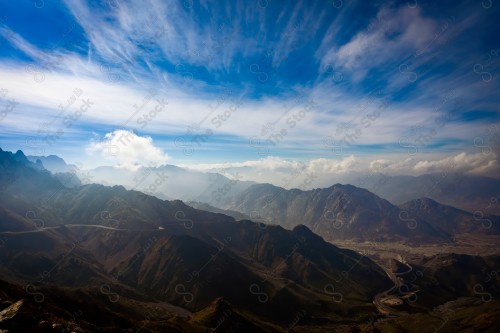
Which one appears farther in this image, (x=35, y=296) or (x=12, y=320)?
(x=35, y=296)

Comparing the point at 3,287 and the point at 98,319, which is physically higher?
the point at 3,287

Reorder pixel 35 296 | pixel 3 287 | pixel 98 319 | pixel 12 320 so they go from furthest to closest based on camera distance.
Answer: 1. pixel 98 319
2. pixel 35 296
3. pixel 3 287
4. pixel 12 320

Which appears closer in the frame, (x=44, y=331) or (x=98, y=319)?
(x=44, y=331)

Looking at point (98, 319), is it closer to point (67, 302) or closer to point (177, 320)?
point (67, 302)

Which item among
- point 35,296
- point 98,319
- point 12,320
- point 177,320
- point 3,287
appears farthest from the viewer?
point 177,320

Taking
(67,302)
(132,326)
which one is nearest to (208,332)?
(132,326)

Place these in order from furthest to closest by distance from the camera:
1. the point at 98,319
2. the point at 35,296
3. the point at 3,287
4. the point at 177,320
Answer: the point at 177,320, the point at 98,319, the point at 35,296, the point at 3,287

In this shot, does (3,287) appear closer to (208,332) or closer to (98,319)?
(98,319)

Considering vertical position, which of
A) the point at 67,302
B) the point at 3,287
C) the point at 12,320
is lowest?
the point at 67,302

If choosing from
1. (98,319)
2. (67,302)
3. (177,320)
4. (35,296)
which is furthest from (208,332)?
(35,296)
